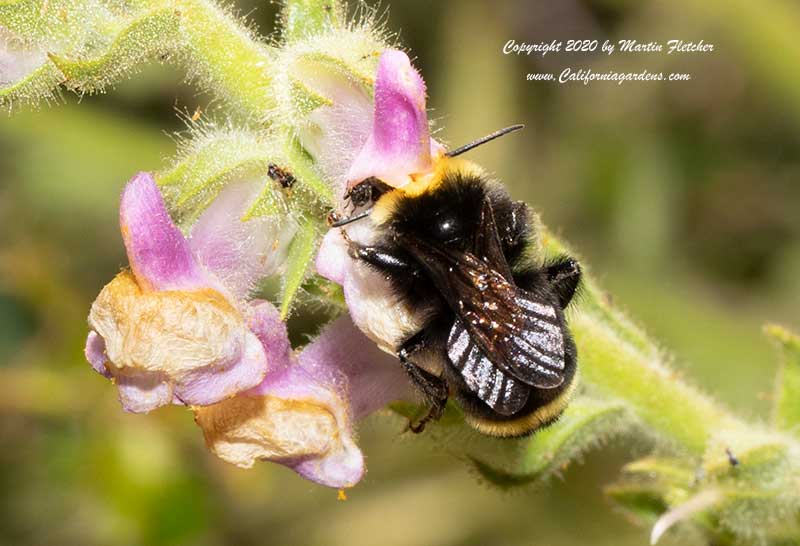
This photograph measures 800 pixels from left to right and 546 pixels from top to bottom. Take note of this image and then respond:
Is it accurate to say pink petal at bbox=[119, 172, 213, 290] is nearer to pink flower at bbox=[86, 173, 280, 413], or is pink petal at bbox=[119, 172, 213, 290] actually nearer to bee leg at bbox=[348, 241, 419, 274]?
pink flower at bbox=[86, 173, 280, 413]

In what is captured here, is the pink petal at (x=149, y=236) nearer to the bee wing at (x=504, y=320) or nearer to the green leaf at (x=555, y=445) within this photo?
the bee wing at (x=504, y=320)

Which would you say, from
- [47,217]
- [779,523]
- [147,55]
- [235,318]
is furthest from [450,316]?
[47,217]

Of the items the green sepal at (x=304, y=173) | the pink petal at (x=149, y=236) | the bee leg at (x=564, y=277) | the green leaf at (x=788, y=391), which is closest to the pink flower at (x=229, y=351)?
the pink petal at (x=149, y=236)

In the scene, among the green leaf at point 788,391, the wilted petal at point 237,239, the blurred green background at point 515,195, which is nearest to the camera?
the wilted petal at point 237,239

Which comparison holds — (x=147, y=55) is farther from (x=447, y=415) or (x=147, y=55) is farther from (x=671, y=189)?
(x=671, y=189)

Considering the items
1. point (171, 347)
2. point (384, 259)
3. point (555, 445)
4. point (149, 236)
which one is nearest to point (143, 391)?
point (171, 347)

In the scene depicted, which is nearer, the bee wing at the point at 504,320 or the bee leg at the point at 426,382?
the bee wing at the point at 504,320

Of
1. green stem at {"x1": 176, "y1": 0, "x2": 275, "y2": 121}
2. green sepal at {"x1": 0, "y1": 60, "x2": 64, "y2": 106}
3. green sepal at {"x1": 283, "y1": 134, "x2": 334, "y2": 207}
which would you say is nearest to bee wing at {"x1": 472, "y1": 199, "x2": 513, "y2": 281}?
green sepal at {"x1": 283, "y1": 134, "x2": 334, "y2": 207}
